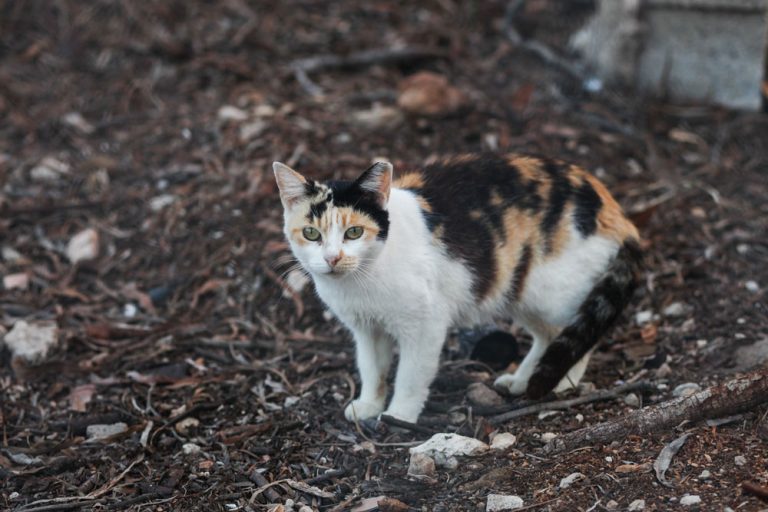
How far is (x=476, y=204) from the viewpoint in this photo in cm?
409

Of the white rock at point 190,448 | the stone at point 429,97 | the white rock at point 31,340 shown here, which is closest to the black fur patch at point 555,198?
the white rock at point 190,448

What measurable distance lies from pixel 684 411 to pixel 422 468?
3.43 feet

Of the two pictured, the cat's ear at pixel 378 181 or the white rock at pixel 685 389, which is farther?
the white rock at pixel 685 389

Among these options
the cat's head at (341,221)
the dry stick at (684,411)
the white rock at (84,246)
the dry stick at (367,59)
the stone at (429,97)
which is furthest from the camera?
the dry stick at (367,59)

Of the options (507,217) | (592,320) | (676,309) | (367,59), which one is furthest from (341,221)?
(367,59)

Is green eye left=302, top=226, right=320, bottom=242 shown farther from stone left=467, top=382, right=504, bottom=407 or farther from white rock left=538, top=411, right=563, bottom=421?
white rock left=538, top=411, right=563, bottom=421

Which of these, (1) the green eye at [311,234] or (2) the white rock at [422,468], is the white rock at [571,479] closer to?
(2) the white rock at [422,468]

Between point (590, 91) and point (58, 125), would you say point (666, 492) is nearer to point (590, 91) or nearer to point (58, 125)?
point (590, 91)

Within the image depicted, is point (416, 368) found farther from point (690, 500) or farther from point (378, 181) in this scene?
point (690, 500)

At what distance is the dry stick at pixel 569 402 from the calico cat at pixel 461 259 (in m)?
0.10

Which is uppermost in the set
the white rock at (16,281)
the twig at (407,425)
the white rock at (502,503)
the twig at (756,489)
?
the twig at (756,489)

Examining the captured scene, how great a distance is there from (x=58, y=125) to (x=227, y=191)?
1.70 metres

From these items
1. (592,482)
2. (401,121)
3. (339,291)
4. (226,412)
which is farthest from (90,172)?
(592,482)

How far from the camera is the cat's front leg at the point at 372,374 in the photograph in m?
4.14
